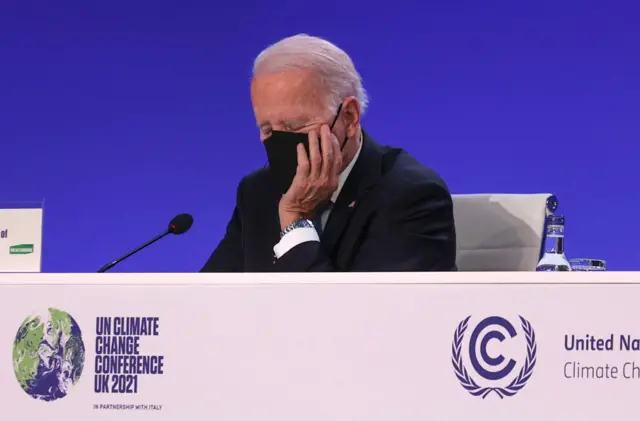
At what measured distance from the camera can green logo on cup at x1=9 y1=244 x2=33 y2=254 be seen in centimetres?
185

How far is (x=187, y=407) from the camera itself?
56.9 inches

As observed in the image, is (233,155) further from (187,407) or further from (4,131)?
(187,407)

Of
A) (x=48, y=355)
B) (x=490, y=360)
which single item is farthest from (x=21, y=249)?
(x=490, y=360)

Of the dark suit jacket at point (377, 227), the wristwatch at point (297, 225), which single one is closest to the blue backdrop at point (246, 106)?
the dark suit jacket at point (377, 227)

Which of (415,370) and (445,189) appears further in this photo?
(445,189)

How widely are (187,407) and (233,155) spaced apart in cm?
249

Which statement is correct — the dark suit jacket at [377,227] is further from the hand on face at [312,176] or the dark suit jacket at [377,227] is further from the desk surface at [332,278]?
the desk surface at [332,278]

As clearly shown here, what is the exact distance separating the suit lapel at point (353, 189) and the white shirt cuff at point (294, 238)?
0.32 ft

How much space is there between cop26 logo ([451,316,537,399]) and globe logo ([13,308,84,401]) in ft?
2.13

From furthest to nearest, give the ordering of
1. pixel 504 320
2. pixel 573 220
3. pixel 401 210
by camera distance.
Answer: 1. pixel 573 220
2. pixel 401 210
3. pixel 504 320

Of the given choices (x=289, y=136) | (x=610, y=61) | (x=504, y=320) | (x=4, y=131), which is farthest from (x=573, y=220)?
(x=4, y=131)

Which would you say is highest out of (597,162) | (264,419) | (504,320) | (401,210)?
(597,162)

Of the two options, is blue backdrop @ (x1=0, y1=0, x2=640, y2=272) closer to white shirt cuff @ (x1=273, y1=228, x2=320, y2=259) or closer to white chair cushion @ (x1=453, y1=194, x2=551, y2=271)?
white chair cushion @ (x1=453, y1=194, x2=551, y2=271)

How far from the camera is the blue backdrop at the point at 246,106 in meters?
3.52
